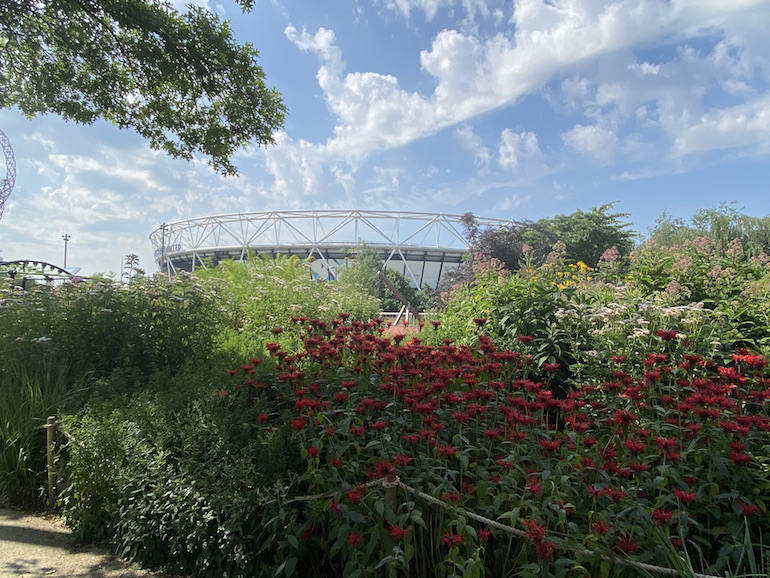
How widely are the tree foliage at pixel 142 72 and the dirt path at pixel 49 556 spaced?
605 cm

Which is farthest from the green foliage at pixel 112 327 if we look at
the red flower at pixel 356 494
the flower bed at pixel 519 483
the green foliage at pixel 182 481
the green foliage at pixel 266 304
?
the red flower at pixel 356 494

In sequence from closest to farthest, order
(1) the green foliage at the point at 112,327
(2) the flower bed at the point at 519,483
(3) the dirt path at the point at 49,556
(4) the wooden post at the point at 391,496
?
(2) the flower bed at the point at 519,483 → (4) the wooden post at the point at 391,496 → (3) the dirt path at the point at 49,556 → (1) the green foliage at the point at 112,327

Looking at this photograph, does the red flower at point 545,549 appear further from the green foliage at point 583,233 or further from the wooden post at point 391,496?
the green foliage at point 583,233

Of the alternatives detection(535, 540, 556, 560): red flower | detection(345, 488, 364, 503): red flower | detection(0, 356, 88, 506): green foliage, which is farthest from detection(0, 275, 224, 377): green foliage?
detection(535, 540, 556, 560): red flower

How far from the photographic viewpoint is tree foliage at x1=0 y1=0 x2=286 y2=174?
671 centimetres

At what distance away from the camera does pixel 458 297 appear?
611cm

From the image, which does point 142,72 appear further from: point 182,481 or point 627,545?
point 627,545

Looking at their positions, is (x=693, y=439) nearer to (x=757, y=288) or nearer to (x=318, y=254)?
(x=757, y=288)

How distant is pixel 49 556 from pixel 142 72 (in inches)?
286

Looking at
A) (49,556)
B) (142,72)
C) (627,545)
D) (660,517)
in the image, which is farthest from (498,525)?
(142,72)

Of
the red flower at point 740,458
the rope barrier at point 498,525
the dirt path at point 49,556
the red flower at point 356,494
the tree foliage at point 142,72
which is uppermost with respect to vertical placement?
the tree foliage at point 142,72

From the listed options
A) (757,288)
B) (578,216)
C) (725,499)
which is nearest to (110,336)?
(725,499)

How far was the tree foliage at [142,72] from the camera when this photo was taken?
671cm

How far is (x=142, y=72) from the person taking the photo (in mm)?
7574
